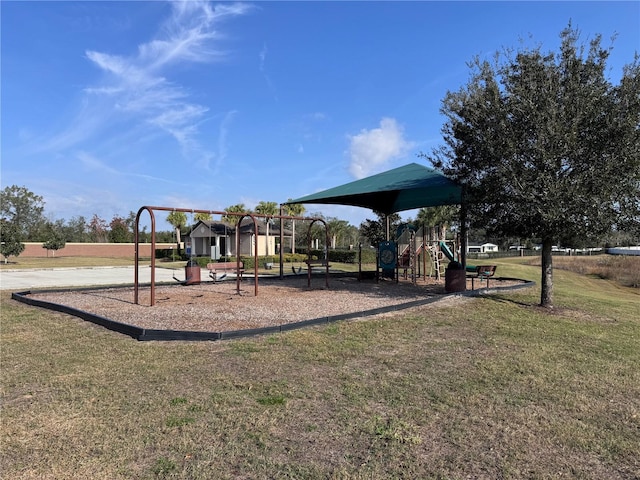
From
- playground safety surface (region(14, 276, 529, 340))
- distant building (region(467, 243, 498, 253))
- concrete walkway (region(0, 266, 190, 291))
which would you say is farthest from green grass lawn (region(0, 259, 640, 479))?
distant building (region(467, 243, 498, 253))

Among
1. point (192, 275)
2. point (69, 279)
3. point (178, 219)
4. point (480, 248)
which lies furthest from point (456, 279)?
point (480, 248)

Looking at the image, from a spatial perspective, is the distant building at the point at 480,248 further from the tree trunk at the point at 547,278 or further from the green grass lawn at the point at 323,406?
the green grass lawn at the point at 323,406

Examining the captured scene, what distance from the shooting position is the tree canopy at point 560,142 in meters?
7.62

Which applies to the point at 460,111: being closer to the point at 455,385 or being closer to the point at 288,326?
the point at 288,326

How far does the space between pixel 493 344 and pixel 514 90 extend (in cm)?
492

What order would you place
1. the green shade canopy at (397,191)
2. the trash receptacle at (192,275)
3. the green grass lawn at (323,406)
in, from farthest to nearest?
the green shade canopy at (397,191), the trash receptacle at (192,275), the green grass lawn at (323,406)

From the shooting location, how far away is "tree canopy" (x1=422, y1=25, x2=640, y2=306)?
7621mm

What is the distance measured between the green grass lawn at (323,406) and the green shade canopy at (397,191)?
6.34 metres

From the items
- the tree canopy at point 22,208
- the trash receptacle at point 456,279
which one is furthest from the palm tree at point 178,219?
the trash receptacle at point 456,279

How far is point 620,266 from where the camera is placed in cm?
3503

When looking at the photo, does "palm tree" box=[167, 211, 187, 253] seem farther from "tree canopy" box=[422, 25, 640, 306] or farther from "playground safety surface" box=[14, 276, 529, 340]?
"tree canopy" box=[422, 25, 640, 306]

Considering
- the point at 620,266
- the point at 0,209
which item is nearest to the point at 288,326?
the point at 620,266

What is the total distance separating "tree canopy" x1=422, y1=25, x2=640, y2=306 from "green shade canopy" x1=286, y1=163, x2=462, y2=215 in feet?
8.47

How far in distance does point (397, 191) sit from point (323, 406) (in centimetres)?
1260
